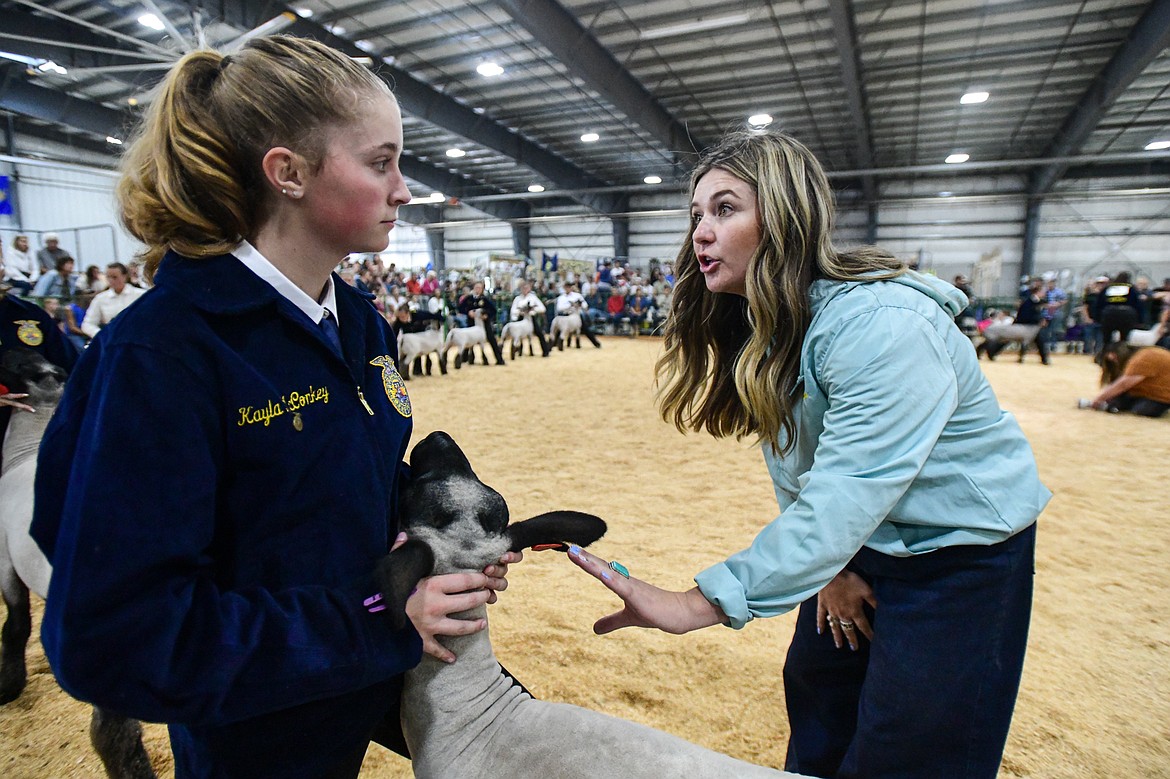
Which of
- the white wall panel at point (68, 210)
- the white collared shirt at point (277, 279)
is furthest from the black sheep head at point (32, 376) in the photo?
the white wall panel at point (68, 210)

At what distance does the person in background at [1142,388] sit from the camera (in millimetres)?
8188

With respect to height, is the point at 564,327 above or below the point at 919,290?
below

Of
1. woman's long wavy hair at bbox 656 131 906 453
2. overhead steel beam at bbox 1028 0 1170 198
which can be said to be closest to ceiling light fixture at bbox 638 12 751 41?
overhead steel beam at bbox 1028 0 1170 198

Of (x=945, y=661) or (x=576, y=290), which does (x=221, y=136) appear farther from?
(x=576, y=290)

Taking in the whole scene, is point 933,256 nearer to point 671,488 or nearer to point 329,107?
point 671,488

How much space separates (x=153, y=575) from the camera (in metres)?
0.83

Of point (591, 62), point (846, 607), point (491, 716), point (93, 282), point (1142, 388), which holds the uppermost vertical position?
point (591, 62)

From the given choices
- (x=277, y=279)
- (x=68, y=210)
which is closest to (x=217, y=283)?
(x=277, y=279)

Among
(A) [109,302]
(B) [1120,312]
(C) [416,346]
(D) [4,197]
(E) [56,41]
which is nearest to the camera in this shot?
(A) [109,302]

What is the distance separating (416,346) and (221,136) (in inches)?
443

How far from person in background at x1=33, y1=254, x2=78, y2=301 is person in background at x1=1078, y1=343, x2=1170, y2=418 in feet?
51.0

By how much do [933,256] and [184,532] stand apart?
27778 millimetres

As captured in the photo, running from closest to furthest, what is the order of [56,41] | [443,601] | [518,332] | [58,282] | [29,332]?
[443,601]
[29,332]
[58,282]
[56,41]
[518,332]

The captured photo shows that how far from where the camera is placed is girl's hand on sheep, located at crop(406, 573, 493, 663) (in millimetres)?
1097
